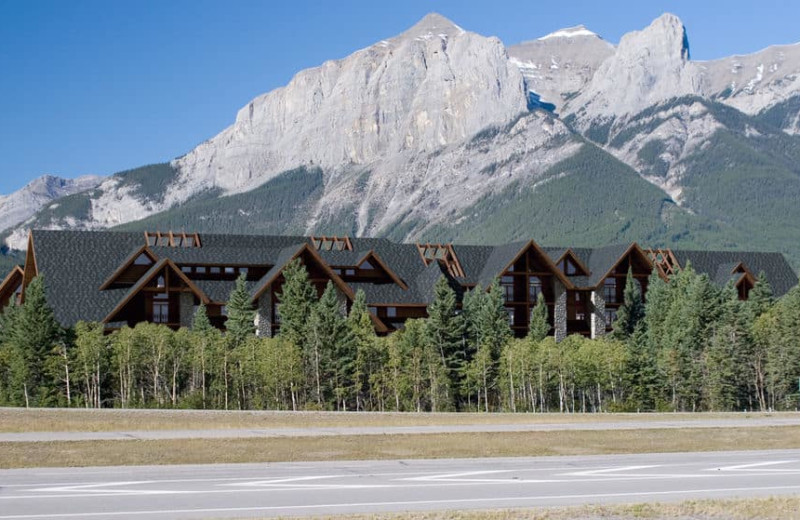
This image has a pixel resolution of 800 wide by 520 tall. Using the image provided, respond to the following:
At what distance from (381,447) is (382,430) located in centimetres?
746

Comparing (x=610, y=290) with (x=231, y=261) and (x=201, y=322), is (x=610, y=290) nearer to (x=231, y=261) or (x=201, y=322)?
(x=231, y=261)

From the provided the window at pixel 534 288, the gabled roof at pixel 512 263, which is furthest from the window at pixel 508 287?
the window at pixel 534 288

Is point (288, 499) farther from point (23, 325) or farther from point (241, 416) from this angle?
point (23, 325)

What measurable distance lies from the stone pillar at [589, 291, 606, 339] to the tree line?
1577 cm

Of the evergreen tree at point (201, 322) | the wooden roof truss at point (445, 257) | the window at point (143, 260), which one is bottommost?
the evergreen tree at point (201, 322)

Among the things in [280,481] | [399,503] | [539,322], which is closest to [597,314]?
[539,322]

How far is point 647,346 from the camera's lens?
270ft

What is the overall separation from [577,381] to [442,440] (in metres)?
33.9

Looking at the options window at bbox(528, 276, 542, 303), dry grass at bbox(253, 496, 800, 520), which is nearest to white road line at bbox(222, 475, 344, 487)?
dry grass at bbox(253, 496, 800, 520)

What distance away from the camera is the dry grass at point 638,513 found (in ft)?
80.6

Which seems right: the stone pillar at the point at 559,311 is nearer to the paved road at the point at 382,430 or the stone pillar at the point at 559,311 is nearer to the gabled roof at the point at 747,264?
the gabled roof at the point at 747,264

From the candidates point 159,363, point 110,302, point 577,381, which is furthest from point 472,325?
point 110,302

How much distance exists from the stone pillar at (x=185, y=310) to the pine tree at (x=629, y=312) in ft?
107

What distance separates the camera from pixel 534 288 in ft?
316
